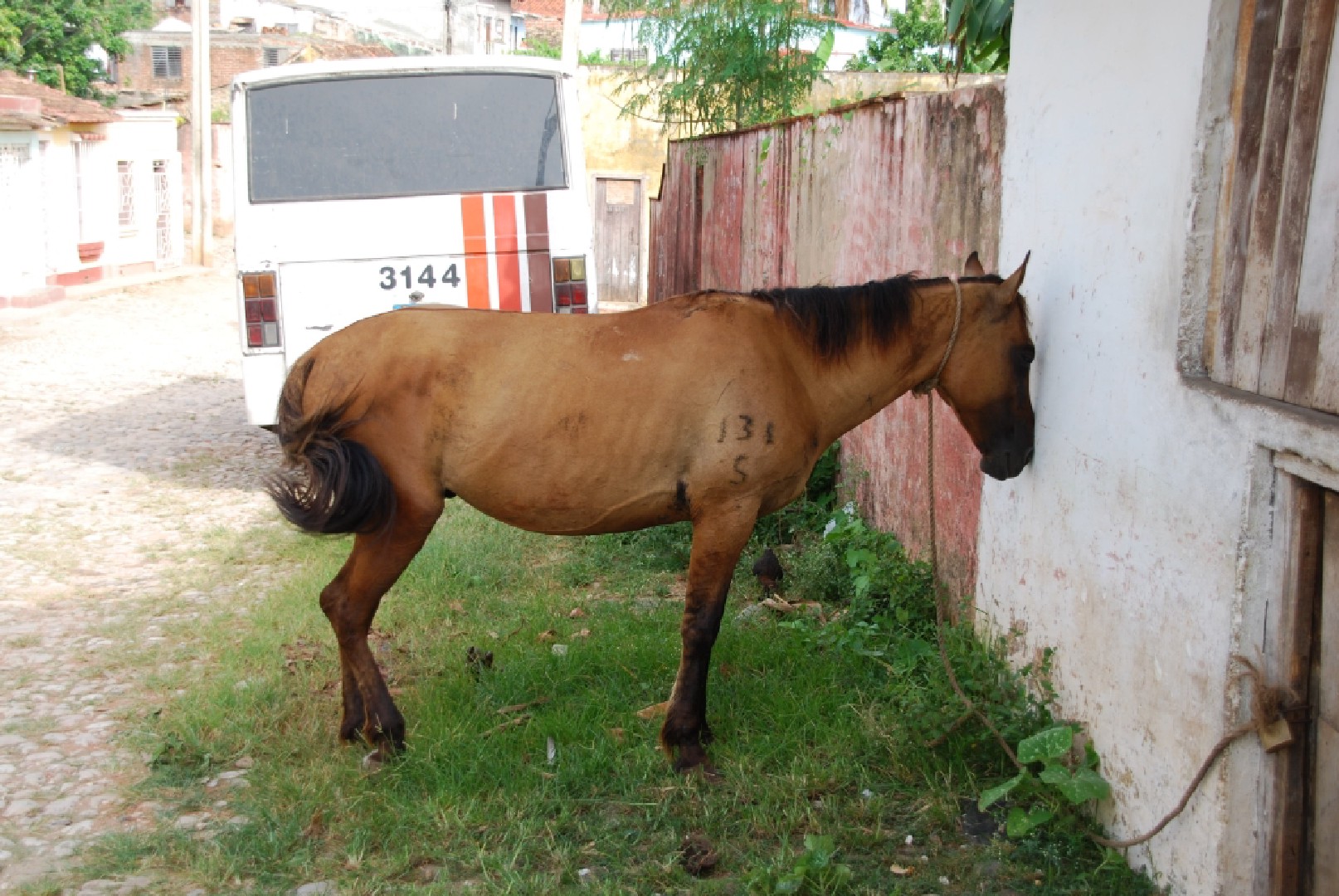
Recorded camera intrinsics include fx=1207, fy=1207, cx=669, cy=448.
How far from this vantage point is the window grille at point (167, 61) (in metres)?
49.7

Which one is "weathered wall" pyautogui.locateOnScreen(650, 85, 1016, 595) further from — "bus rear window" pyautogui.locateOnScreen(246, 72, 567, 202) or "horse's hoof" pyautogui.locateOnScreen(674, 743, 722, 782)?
"bus rear window" pyautogui.locateOnScreen(246, 72, 567, 202)

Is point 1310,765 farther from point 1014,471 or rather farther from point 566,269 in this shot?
point 566,269

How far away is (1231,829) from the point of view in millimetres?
3023

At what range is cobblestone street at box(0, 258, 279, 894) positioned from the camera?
434cm

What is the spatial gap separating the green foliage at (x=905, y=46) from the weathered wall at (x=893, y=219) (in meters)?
15.1

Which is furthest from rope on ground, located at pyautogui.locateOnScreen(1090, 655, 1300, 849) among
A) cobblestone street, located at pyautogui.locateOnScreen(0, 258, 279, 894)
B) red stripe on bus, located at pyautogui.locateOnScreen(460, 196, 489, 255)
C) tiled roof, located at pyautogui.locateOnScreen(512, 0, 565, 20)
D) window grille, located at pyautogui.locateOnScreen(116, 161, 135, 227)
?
tiled roof, located at pyautogui.locateOnScreen(512, 0, 565, 20)

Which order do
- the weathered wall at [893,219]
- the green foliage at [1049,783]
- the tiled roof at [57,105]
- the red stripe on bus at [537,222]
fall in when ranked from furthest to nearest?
the tiled roof at [57,105] < the red stripe on bus at [537,222] < the weathered wall at [893,219] < the green foliage at [1049,783]

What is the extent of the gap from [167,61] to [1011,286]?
174ft

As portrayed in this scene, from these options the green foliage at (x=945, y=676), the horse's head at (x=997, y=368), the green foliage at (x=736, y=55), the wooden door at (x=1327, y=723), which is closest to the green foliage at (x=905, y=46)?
the green foliage at (x=736, y=55)

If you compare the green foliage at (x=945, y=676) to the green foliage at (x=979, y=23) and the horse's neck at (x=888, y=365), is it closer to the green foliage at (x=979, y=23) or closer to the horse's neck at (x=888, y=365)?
the horse's neck at (x=888, y=365)

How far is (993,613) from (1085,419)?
1117 millimetres

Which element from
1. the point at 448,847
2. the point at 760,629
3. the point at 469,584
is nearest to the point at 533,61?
the point at 469,584

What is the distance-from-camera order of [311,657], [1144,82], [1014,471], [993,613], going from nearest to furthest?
[1144,82] < [1014,471] < [993,613] < [311,657]

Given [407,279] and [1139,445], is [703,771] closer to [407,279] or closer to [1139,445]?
[1139,445]
